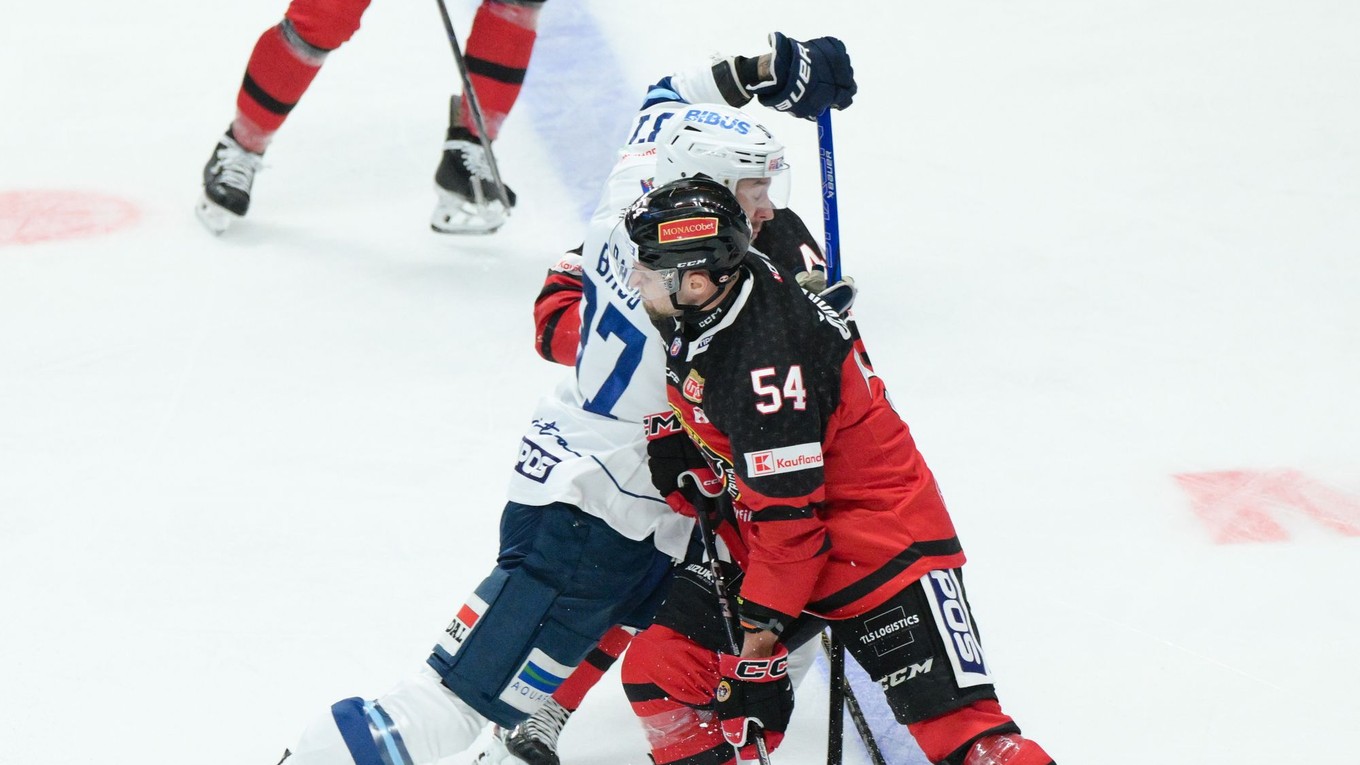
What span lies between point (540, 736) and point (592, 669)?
0.50ft

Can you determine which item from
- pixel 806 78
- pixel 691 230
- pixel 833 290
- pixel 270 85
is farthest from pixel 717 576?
pixel 270 85

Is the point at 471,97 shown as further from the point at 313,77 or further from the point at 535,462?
the point at 535,462

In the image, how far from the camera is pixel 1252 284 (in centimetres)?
416

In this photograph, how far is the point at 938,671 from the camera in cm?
234

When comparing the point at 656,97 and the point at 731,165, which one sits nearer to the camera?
the point at 731,165

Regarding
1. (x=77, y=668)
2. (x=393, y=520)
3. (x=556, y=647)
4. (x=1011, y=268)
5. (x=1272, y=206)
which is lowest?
(x=77, y=668)

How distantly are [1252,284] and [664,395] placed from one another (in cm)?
228

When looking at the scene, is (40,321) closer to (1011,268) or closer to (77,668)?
(77,668)

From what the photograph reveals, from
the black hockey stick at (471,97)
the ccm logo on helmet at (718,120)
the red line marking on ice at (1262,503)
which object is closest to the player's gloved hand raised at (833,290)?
the ccm logo on helmet at (718,120)

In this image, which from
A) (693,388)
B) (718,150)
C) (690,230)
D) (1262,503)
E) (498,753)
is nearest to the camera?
(690,230)

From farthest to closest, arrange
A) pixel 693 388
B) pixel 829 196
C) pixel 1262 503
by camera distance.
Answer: pixel 1262 503
pixel 829 196
pixel 693 388

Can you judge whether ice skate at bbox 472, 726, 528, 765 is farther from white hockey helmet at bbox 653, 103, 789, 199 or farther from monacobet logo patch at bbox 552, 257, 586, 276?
white hockey helmet at bbox 653, 103, 789, 199

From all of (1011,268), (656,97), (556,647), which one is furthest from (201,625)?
(1011,268)

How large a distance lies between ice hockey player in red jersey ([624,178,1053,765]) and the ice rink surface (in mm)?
522
